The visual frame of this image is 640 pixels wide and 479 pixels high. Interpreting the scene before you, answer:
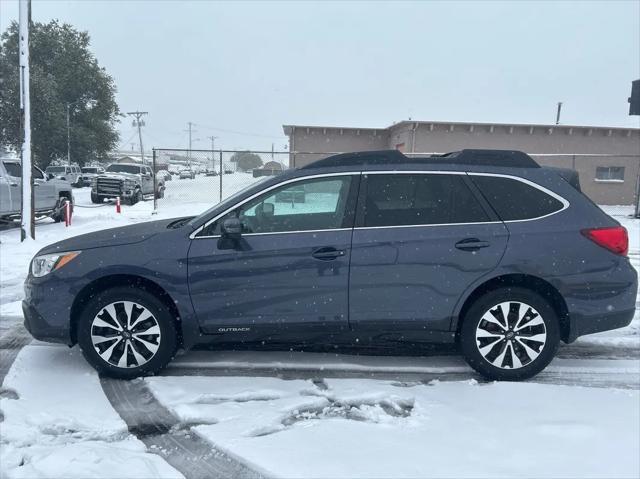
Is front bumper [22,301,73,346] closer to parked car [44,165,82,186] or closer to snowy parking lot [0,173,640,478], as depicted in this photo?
snowy parking lot [0,173,640,478]

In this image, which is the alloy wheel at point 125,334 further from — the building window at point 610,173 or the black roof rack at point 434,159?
the building window at point 610,173

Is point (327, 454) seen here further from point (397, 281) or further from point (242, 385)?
point (397, 281)

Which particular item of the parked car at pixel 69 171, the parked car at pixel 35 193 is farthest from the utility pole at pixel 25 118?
the parked car at pixel 69 171

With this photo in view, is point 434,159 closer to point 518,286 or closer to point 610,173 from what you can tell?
point 518,286

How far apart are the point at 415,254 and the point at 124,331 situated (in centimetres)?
229

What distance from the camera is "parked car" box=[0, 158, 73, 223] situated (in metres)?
12.9

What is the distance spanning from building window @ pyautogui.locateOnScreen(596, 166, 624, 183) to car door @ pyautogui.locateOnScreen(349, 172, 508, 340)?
24223 millimetres

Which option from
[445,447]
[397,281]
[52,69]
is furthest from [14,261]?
[52,69]

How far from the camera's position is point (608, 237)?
13.2ft

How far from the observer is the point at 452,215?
160 inches

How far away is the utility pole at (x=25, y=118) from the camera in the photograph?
10.1 meters

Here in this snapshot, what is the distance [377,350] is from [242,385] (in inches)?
55.1

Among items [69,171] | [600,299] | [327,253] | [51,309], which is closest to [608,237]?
[600,299]

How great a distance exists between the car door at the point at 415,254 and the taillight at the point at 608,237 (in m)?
0.67
